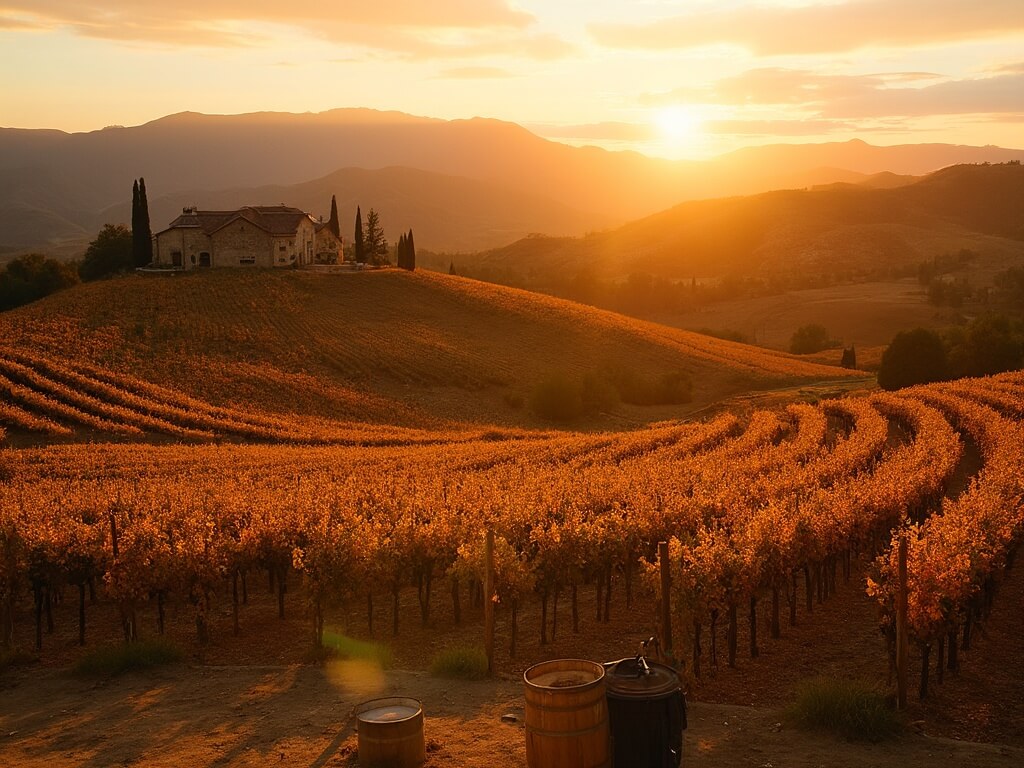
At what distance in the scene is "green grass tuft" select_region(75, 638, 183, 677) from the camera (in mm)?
18422

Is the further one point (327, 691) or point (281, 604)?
point (281, 604)

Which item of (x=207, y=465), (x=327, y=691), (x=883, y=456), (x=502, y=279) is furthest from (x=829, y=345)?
(x=327, y=691)

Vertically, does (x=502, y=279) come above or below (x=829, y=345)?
above

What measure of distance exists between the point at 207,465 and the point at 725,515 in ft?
89.4

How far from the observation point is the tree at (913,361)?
74375 mm

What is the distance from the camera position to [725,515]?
84.0 ft

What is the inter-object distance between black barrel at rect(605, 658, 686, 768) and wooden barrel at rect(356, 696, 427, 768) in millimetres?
2884

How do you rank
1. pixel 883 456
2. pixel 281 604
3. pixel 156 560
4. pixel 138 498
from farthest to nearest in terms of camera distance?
pixel 883 456 < pixel 138 498 < pixel 281 604 < pixel 156 560

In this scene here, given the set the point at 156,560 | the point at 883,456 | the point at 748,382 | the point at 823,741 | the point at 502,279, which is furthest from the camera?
the point at 502,279

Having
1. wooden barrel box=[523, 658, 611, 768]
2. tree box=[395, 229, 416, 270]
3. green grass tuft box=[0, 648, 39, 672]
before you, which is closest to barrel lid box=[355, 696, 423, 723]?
wooden barrel box=[523, 658, 611, 768]

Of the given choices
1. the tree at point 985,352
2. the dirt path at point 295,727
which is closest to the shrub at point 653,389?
the tree at point 985,352

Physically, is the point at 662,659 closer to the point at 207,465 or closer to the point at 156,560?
the point at 156,560

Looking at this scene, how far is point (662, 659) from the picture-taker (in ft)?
52.1

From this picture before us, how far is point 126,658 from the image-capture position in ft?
60.9
